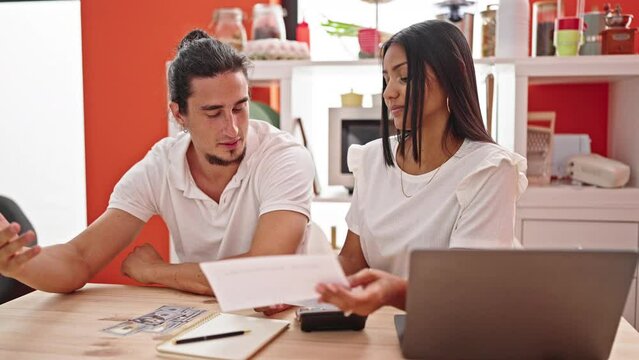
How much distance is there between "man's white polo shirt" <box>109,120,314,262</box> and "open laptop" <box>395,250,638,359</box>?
0.76 m

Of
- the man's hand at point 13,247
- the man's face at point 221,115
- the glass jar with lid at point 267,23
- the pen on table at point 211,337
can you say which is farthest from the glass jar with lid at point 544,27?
the man's hand at point 13,247

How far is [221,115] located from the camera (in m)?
1.65

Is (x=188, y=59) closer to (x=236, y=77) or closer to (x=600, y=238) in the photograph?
(x=236, y=77)

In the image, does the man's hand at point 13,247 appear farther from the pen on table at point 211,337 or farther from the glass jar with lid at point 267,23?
the glass jar with lid at point 267,23

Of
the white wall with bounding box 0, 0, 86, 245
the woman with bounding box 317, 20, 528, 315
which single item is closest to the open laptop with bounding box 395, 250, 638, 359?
the woman with bounding box 317, 20, 528, 315

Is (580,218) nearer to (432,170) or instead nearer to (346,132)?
(346,132)

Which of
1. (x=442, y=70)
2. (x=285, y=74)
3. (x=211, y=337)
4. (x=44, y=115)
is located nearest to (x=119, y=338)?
(x=211, y=337)

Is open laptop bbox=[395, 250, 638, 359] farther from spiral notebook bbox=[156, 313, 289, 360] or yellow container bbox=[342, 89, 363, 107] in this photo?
yellow container bbox=[342, 89, 363, 107]

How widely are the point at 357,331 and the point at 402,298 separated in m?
0.15

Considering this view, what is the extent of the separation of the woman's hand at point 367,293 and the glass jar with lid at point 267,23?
1856 millimetres

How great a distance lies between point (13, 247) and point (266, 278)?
2.13 ft

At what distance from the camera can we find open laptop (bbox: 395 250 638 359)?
844 mm

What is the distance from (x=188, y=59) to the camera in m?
1.72

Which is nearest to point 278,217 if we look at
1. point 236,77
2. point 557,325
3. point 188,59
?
point 236,77
